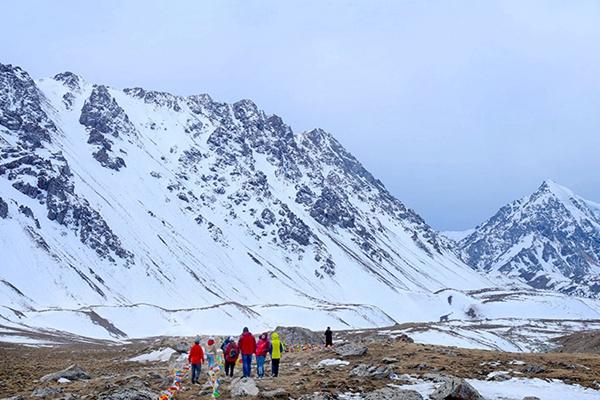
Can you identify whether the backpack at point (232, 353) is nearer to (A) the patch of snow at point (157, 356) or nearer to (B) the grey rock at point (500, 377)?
(B) the grey rock at point (500, 377)

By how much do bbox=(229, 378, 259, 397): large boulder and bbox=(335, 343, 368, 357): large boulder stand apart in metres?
11.2

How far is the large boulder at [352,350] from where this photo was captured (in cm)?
3606

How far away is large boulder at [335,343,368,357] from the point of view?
118 ft

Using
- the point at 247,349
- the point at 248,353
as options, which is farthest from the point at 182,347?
the point at 248,353

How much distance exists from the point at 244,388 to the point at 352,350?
12.5 meters

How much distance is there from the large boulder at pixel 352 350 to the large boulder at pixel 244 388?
1122cm

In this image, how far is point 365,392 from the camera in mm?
25047

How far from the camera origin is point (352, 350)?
120 feet

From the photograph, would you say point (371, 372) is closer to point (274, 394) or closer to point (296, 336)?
point (274, 394)

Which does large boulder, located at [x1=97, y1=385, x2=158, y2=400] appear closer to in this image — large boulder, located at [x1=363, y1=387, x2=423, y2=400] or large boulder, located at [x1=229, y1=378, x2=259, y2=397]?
large boulder, located at [x1=229, y1=378, x2=259, y2=397]

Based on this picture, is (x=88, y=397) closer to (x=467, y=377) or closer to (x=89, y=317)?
(x=467, y=377)

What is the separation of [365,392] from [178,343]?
29.7 meters

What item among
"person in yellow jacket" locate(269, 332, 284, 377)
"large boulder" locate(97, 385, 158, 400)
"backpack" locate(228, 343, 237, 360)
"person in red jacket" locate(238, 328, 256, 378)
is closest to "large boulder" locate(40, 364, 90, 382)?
"backpack" locate(228, 343, 237, 360)

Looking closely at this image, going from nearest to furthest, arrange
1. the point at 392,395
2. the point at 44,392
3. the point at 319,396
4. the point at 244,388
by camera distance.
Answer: the point at 319,396 < the point at 392,395 < the point at 244,388 < the point at 44,392
